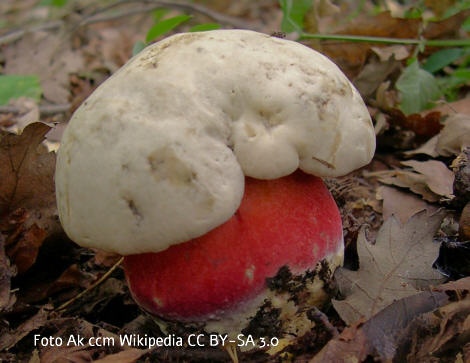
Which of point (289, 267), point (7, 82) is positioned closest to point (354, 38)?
point (289, 267)

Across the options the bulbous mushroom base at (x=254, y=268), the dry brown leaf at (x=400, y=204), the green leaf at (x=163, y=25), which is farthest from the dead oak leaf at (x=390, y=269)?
the green leaf at (x=163, y=25)

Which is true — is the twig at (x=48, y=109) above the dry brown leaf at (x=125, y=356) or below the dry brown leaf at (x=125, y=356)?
below

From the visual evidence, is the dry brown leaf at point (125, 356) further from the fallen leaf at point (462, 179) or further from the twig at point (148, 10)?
the twig at point (148, 10)

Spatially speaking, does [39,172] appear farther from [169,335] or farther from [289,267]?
[289,267]

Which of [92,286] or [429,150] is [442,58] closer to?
[429,150]

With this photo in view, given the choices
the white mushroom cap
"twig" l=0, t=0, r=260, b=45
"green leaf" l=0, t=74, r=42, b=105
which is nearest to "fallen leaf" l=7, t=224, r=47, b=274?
the white mushroom cap
